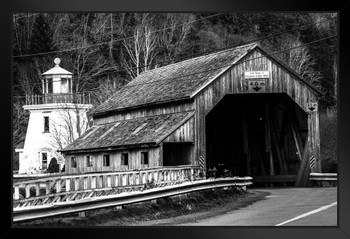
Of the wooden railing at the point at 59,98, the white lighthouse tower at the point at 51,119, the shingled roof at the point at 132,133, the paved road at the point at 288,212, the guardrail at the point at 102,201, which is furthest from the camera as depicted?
the shingled roof at the point at 132,133

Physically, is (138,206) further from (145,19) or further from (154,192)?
(145,19)

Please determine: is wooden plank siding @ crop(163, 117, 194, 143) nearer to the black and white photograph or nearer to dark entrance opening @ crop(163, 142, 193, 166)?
the black and white photograph

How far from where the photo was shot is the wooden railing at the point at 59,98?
16.8m

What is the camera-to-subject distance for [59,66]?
53.8ft

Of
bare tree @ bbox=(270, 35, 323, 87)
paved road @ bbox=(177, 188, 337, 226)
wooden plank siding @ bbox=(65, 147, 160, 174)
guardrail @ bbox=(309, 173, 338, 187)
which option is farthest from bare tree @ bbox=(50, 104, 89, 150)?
guardrail @ bbox=(309, 173, 338, 187)

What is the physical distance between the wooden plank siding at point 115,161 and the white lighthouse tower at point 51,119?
0.61 m

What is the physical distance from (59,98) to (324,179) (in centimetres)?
783

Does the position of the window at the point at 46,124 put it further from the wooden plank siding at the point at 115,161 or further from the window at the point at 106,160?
the window at the point at 106,160

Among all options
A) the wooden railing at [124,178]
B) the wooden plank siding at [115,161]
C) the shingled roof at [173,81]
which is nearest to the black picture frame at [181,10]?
the wooden railing at [124,178]

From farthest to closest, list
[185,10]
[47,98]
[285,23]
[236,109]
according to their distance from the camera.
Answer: [236,109] < [285,23] < [47,98] < [185,10]

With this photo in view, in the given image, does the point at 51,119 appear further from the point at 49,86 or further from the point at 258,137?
the point at 258,137

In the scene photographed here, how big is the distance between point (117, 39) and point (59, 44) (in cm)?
161

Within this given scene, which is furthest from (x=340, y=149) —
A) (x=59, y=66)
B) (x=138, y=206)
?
(x=59, y=66)

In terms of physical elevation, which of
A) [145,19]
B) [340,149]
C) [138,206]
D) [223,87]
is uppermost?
[145,19]
